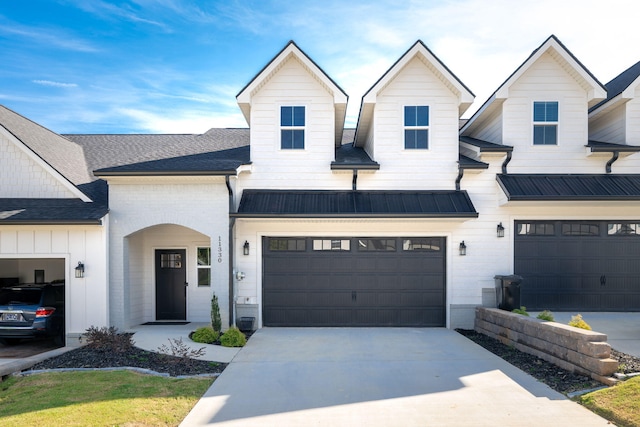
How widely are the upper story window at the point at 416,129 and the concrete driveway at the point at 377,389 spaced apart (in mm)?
5705

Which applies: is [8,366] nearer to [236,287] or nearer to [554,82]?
[236,287]

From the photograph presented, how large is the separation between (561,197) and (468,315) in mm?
4209

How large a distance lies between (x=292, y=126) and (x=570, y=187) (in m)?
8.25

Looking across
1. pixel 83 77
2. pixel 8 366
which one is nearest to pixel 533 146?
pixel 8 366

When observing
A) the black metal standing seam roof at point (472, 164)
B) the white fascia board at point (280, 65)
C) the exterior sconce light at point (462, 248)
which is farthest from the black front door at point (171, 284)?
the black metal standing seam roof at point (472, 164)

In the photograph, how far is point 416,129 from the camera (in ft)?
36.2

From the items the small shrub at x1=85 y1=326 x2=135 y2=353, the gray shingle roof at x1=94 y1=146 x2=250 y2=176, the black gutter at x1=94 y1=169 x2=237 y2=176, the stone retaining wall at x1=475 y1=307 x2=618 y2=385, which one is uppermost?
the gray shingle roof at x1=94 y1=146 x2=250 y2=176

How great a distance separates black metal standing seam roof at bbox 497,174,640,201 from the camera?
9906mm

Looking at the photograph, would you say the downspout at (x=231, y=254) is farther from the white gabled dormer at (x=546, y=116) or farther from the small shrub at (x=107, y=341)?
the white gabled dormer at (x=546, y=116)

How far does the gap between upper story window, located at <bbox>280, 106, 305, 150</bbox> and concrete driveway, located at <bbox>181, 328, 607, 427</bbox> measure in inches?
224

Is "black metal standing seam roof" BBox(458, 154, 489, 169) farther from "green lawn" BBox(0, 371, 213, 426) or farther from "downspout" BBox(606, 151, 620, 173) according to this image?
"green lawn" BBox(0, 371, 213, 426)

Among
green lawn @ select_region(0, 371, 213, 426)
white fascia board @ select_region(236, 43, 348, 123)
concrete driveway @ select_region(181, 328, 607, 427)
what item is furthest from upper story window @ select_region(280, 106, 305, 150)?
green lawn @ select_region(0, 371, 213, 426)

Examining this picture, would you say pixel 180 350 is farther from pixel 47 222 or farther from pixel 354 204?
pixel 354 204

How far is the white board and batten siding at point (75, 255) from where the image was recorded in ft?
31.2
